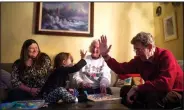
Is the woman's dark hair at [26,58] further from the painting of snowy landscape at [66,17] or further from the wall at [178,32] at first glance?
the wall at [178,32]

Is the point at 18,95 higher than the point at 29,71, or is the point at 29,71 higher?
the point at 29,71

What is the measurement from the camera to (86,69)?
1490 millimetres

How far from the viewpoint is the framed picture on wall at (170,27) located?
5.04ft

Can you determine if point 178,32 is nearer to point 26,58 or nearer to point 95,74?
point 95,74

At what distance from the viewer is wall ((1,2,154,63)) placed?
4.69ft

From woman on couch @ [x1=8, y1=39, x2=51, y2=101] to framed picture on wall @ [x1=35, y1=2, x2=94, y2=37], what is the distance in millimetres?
257

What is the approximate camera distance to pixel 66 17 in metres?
1.63

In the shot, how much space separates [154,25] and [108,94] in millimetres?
666

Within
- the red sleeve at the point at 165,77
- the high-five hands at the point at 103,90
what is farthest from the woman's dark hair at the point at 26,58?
the red sleeve at the point at 165,77

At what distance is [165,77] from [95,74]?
0.63 meters

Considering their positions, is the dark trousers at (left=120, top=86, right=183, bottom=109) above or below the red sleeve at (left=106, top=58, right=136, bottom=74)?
below

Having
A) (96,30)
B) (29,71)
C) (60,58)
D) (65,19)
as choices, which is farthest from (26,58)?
(96,30)

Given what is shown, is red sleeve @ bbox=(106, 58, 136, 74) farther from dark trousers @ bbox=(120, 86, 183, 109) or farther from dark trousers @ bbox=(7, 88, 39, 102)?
dark trousers @ bbox=(7, 88, 39, 102)

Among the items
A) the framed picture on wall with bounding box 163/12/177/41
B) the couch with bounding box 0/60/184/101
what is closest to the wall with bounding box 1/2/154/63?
the couch with bounding box 0/60/184/101
